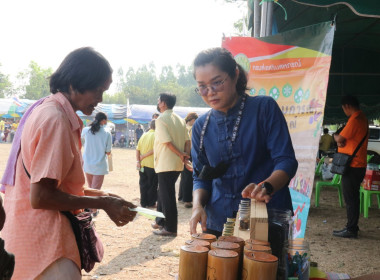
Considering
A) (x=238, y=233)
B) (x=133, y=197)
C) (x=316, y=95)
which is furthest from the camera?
(x=133, y=197)

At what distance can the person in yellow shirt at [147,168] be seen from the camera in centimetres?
645

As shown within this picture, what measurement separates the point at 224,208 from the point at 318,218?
4997mm

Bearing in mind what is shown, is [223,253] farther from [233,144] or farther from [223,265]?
[233,144]

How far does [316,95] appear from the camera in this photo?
10.3 ft

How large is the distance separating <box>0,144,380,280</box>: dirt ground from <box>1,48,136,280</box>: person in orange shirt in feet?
7.73

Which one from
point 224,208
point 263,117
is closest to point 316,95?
point 263,117

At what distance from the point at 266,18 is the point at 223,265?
306 cm

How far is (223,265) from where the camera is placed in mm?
1046

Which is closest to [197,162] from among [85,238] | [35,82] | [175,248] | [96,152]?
[85,238]

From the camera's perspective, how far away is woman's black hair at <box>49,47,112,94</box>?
1549 millimetres

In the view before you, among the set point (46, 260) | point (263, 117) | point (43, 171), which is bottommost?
point (46, 260)

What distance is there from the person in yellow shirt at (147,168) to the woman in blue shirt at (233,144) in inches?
181

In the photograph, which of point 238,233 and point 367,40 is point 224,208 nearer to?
point 238,233

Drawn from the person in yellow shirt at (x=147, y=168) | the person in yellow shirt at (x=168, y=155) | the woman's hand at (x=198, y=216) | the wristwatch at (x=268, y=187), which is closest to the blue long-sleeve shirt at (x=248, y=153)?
the woman's hand at (x=198, y=216)
